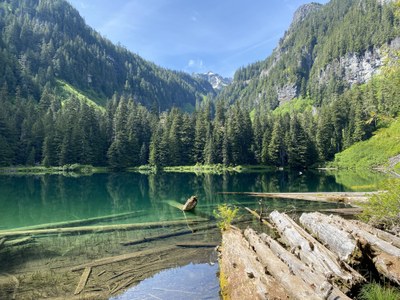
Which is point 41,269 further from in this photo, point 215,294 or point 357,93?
point 357,93

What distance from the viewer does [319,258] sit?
444 inches

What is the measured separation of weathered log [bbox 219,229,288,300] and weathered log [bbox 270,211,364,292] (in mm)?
1940

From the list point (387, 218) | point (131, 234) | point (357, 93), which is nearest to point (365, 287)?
point (387, 218)

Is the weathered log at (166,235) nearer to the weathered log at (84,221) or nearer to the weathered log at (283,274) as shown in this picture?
the weathered log at (283,274)

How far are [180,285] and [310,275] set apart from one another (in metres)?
5.59

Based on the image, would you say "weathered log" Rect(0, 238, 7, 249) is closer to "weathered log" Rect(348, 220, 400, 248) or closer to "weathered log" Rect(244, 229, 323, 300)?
"weathered log" Rect(244, 229, 323, 300)

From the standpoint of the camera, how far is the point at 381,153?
306 ft

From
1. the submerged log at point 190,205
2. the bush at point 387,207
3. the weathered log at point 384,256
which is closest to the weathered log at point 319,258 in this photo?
the weathered log at point 384,256

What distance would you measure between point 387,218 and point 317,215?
3575 mm

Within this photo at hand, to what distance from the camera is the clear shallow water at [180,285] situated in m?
12.0

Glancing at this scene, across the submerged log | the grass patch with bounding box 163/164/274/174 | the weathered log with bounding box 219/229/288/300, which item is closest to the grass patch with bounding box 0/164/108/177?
the grass patch with bounding box 163/164/274/174

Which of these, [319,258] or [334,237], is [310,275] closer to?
[319,258]

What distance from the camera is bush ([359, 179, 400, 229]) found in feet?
48.7

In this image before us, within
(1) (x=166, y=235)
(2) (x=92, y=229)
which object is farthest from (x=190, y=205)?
(2) (x=92, y=229)
